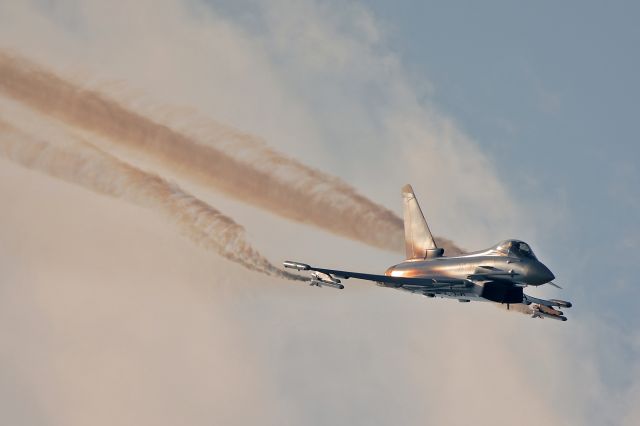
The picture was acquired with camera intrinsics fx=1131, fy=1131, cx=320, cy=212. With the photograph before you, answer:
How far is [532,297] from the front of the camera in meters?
77.5

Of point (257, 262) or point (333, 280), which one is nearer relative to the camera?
point (333, 280)

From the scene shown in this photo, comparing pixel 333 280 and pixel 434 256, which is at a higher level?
pixel 434 256

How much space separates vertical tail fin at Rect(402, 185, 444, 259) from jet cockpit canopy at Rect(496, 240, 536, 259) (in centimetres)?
988

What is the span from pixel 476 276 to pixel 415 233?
42.5 feet

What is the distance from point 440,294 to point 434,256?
7.35 m

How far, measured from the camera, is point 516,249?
71375 mm

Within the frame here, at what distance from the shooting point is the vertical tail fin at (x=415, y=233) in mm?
82375

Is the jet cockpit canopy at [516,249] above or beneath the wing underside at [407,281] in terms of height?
above

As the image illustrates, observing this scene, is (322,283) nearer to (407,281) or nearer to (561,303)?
(407,281)

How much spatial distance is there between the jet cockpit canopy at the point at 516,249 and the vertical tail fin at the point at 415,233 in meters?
9.88

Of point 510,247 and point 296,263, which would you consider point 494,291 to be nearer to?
point 510,247

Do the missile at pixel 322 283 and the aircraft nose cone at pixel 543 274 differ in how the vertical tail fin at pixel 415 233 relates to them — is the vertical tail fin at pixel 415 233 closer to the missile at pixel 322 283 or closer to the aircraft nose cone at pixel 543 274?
the aircraft nose cone at pixel 543 274

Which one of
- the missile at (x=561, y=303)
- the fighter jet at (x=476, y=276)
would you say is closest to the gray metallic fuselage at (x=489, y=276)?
the fighter jet at (x=476, y=276)

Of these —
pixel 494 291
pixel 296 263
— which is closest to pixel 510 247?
pixel 494 291
